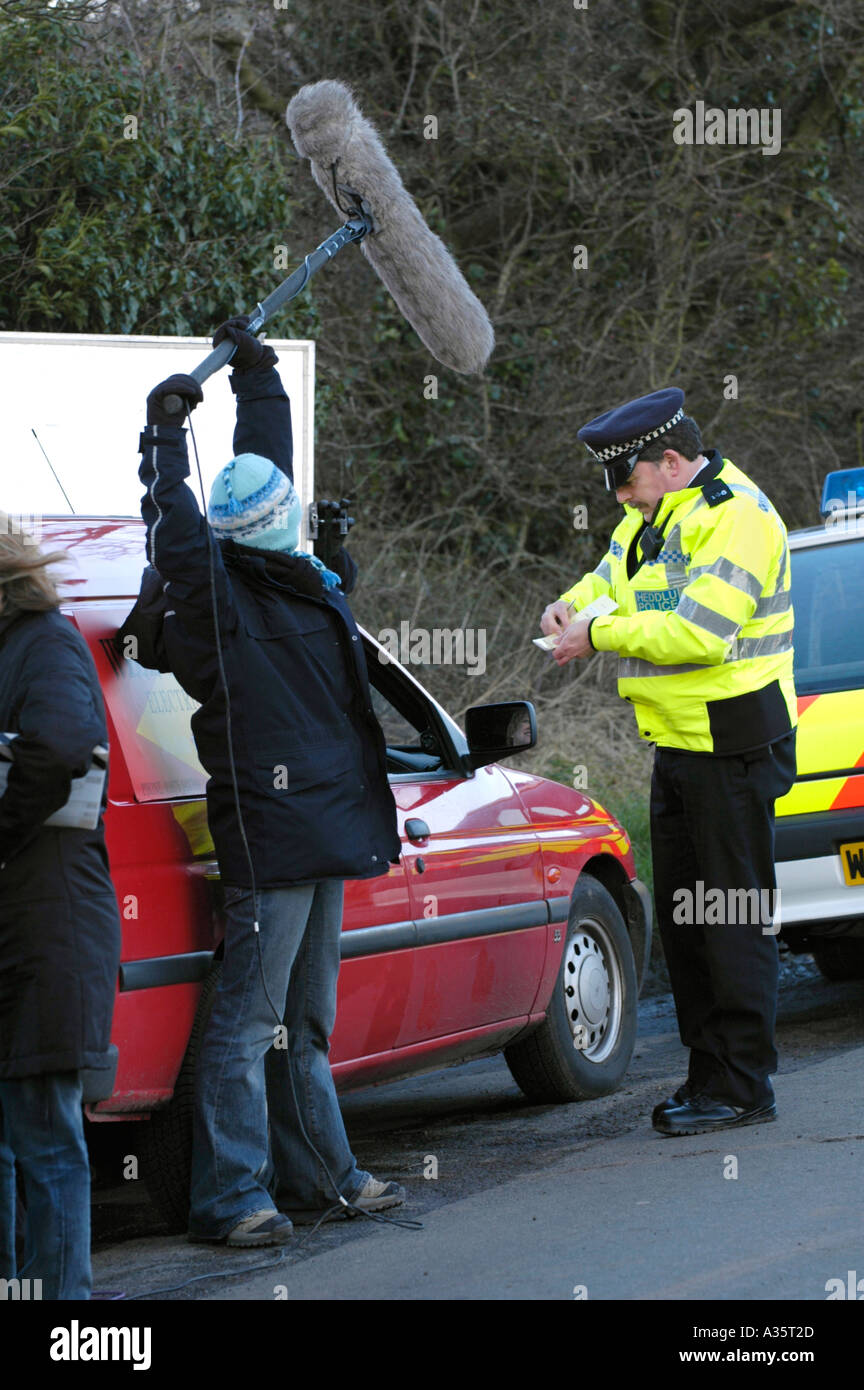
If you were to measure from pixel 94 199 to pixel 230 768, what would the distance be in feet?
21.2

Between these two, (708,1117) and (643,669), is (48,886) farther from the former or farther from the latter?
(708,1117)

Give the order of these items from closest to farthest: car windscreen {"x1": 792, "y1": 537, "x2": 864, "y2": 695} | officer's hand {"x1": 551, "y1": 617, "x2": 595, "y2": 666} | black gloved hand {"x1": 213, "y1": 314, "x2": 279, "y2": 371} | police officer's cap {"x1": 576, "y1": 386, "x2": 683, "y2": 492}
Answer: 1. black gloved hand {"x1": 213, "y1": 314, "x2": 279, "y2": 371}
2. officer's hand {"x1": 551, "y1": 617, "x2": 595, "y2": 666}
3. police officer's cap {"x1": 576, "y1": 386, "x2": 683, "y2": 492}
4. car windscreen {"x1": 792, "y1": 537, "x2": 864, "y2": 695}

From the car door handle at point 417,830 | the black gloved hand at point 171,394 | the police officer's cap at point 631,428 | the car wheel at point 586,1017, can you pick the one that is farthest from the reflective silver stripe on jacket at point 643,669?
the black gloved hand at point 171,394

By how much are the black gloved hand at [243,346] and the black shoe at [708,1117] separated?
259 centimetres

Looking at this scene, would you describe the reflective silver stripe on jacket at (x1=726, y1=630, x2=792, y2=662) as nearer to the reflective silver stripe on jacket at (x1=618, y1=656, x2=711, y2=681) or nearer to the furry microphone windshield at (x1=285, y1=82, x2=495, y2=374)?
the reflective silver stripe on jacket at (x1=618, y1=656, x2=711, y2=681)

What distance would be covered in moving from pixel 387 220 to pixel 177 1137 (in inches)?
115

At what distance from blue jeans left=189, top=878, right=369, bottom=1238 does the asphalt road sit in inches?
5.9

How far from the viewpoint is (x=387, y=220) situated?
5.75 m

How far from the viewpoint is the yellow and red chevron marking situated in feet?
22.1

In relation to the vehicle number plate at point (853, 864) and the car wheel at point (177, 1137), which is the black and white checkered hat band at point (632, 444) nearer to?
the vehicle number plate at point (853, 864)

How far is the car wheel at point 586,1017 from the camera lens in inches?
242

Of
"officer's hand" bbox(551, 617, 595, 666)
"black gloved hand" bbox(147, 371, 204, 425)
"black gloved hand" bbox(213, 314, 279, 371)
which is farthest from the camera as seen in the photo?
"officer's hand" bbox(551, 617, 595, 666)

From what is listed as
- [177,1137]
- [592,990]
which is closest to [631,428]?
[592,990]

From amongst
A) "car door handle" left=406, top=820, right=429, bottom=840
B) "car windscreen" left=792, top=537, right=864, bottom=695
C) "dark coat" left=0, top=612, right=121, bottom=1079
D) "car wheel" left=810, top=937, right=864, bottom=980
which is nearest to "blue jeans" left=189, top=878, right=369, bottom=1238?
"car door handle" left=406, top=820, right=429, bottom=840
